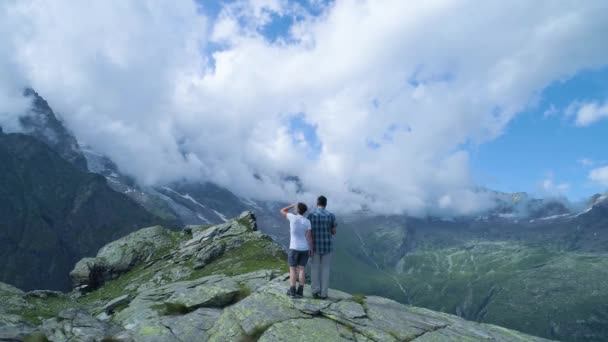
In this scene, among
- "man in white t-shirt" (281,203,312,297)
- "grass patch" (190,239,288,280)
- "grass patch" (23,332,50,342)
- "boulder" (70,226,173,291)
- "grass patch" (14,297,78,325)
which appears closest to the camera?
"grass patch" (23,332,50,342)

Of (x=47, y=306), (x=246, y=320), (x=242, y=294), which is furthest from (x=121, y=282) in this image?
(x=246, y=320)

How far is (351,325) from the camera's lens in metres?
21.5

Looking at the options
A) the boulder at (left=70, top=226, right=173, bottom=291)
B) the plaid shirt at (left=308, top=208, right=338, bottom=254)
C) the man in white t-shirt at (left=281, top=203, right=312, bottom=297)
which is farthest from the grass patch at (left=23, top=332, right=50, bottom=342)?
the boulder at (left=70, top=226, right=173, bottom=291)

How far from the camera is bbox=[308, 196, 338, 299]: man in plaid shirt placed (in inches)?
995

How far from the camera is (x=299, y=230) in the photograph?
24516 mm

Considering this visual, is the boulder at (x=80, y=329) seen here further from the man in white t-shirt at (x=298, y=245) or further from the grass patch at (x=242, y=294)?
the man in white t-shirt at (x=298, y=245)

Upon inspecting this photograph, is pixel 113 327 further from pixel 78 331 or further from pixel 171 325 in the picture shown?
pixel 171 325

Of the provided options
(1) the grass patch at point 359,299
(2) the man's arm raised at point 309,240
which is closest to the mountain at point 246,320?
(1) the grass patch at point 359,299

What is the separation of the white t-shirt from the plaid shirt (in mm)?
826

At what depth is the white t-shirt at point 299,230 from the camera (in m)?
24.4

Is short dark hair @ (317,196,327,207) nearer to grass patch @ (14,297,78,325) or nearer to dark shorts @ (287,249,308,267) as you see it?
dark shorts @ (287,249,308,267)

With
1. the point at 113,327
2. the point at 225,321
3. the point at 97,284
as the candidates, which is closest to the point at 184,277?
the point at 97,284

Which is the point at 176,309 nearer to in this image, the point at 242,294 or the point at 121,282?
the point at 242,294

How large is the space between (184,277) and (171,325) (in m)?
29.4
